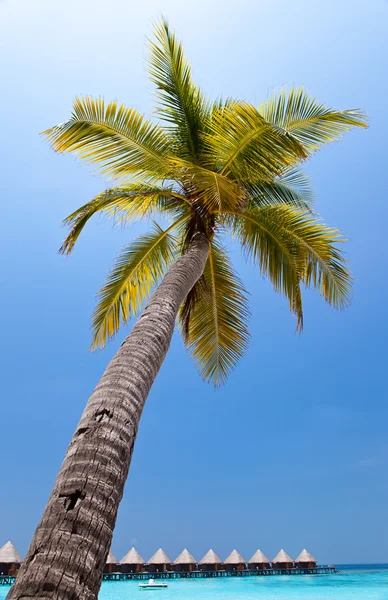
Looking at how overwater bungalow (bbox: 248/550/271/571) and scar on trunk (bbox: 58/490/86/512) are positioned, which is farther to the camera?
overwater bungalow (bbox: 248/550/271/571)

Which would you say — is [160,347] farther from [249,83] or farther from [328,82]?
[249,83]

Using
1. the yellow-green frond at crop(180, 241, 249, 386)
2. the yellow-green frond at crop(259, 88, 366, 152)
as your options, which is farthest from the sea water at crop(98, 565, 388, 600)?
the yellow-green frond at crop(259, 88, 366, 152)

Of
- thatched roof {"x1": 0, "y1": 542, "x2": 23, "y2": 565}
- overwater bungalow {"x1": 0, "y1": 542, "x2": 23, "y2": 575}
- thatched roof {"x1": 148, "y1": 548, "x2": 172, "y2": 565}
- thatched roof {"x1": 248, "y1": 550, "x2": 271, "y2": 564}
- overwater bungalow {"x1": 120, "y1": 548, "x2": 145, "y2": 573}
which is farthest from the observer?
thatched roof {"x1": 248, "y1": 550, "x2": 271, "y2": 564}

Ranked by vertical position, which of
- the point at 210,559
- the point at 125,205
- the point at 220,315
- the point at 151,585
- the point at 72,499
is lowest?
the point at 72,499

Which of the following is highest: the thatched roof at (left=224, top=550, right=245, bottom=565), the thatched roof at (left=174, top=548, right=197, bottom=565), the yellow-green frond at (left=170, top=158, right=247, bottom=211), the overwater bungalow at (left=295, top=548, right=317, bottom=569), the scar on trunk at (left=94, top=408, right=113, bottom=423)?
the overwater bungalow at (left=295, top=548, right=317, bottom=569)

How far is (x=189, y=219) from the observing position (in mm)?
7848

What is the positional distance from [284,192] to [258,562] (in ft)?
135

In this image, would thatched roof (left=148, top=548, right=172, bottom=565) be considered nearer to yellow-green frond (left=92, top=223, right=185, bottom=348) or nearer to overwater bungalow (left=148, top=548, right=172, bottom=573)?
overwater bungalow (left=148, top=548, right=172, bottom=573)

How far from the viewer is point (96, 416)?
3.09 metres

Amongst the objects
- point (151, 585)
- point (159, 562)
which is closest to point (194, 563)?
point (159, 562)

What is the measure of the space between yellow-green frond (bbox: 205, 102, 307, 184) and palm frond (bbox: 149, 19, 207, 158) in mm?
690

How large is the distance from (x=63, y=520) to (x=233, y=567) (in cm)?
4455

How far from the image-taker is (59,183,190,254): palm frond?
7414 mm

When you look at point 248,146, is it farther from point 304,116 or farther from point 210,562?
point 210,562
